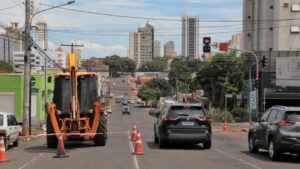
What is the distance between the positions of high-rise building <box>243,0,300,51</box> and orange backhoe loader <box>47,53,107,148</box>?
6583 centimetres

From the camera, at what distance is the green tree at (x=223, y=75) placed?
72.9 m

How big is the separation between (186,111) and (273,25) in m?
70.0

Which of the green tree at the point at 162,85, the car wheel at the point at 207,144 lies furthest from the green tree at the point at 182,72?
the car wheel at the point at 207,144

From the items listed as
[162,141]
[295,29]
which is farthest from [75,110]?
[295,29]

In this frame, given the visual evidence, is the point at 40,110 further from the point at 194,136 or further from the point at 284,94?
the point at 194,136

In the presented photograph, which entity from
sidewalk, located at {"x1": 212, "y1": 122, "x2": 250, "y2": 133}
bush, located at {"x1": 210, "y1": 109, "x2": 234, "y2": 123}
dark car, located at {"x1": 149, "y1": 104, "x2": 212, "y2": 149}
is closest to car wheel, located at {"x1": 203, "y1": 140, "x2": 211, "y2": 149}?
dark car, located at {"x1": 149, "y1": 104, "x2": 212, "y2": 149}

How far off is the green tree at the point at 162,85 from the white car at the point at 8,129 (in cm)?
15110

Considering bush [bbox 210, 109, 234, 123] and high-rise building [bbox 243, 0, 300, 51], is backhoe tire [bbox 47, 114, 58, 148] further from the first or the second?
high-rise building [bbox 243, 0, 300, 51]

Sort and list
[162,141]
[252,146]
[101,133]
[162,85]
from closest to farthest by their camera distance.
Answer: [252,146], [162,141], [101,133], [162,85]

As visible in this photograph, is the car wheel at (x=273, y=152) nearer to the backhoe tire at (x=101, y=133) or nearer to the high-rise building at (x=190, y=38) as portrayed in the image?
the backhoe tire at (x=101, y=133)

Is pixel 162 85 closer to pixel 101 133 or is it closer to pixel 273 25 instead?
pixel 273 25

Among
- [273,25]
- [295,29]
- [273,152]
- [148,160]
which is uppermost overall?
[273,25]

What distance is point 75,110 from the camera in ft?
75.7

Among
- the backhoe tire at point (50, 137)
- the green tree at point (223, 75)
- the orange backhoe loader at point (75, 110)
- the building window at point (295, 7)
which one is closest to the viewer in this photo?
the orange backhoe loader at point (75, 110)
